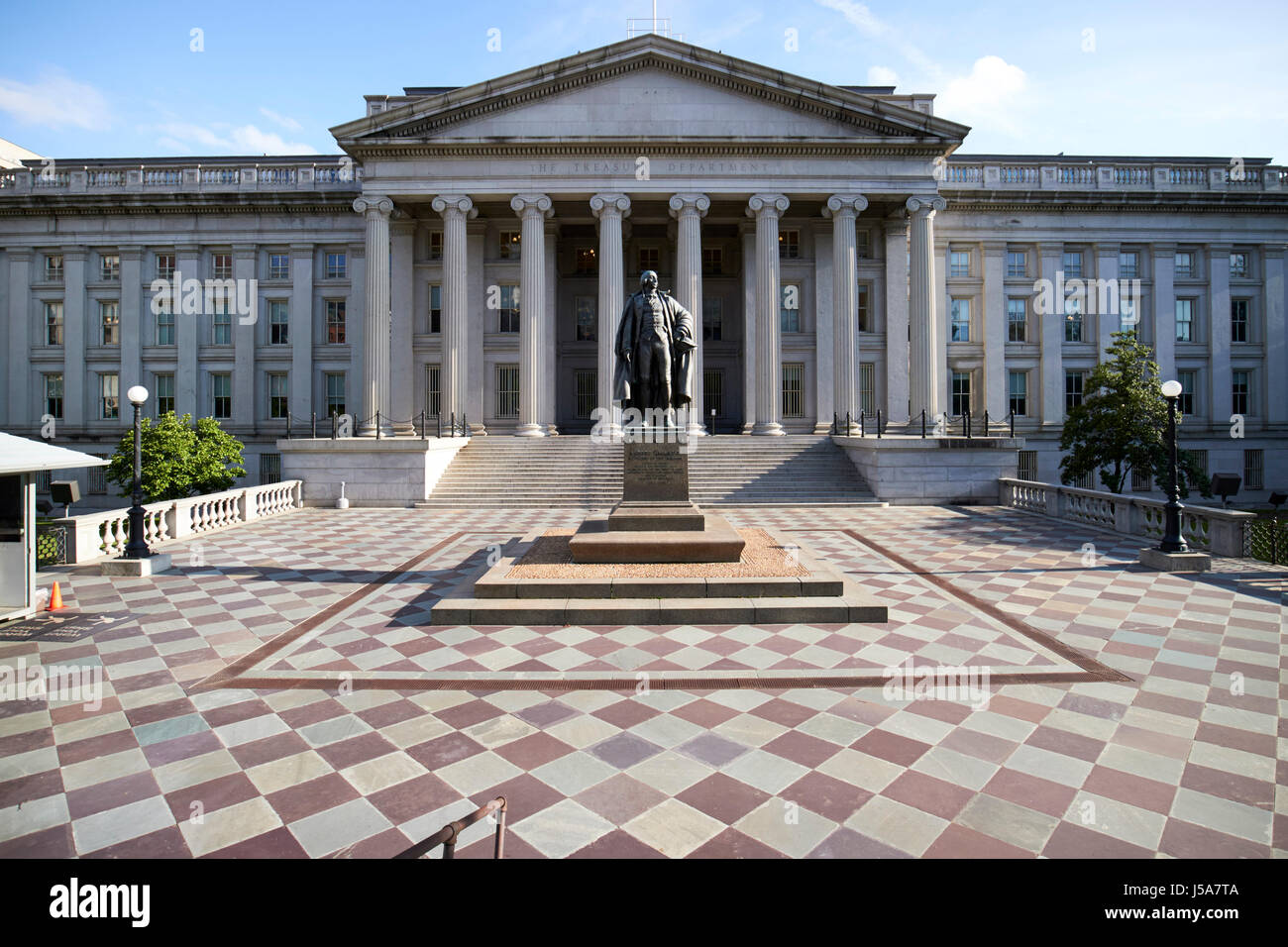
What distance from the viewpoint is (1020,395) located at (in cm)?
3472

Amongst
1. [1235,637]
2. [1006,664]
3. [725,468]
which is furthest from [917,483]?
[1006,664]

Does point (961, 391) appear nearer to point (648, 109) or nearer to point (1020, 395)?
point (1020, 395)

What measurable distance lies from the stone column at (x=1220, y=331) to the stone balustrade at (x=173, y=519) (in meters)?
44.7

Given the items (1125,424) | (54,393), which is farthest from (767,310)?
(54,393)

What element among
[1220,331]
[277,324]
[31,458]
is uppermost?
[277,324]

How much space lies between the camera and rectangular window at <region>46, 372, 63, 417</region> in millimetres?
34938

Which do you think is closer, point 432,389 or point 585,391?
point 432,389

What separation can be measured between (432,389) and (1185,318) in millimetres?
42382

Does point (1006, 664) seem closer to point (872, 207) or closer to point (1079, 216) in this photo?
point (872, 207)

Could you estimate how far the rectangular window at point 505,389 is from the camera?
33469mm

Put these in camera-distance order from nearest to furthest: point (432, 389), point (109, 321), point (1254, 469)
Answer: point (432, 389) < point (1254, 469) < point (109, 321)

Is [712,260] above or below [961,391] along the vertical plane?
above

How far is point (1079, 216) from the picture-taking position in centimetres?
3403

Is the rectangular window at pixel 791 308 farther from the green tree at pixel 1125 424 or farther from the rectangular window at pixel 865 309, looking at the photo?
the green tree at pixel 1125 424
